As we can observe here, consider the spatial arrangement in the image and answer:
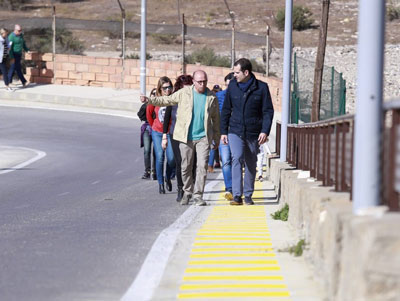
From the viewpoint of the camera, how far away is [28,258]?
902 cm

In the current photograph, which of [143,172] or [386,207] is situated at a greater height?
[386,207]

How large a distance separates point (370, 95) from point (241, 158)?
7320 mm

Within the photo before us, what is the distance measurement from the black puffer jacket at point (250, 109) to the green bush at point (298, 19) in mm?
62377

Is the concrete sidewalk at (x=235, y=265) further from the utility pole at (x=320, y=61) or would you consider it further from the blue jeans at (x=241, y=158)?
Result: the utility pole at (x=320, y=61)

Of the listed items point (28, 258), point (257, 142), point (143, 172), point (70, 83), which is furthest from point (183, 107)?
point (70, 83)

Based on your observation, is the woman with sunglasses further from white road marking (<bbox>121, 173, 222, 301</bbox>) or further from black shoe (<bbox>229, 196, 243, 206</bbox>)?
white road marking (<bbox>121, 173, 222, 301</bbox>)

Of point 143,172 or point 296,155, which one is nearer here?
point 296,155

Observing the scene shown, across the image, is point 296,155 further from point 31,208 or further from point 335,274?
point 335,274

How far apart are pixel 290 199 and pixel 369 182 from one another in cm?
507

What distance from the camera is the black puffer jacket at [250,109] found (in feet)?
44.9

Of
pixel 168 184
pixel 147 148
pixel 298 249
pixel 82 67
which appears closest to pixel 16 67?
pixel 82 67

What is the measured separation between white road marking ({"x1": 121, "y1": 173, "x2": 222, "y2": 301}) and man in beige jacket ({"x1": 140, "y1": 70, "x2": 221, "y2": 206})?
6.94 feet

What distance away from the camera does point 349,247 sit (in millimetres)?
6055

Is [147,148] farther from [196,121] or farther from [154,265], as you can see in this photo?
[154,265]
